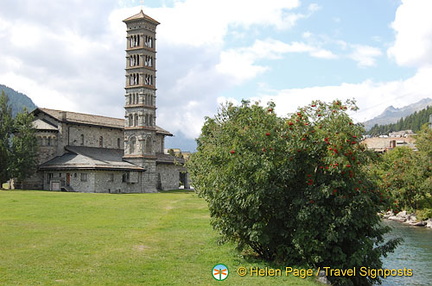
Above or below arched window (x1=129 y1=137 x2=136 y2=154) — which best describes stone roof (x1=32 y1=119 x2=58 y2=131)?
above

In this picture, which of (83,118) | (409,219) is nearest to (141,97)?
(83,118)

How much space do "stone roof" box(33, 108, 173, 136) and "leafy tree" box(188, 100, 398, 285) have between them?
58.6 m

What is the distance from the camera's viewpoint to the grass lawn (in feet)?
52.8

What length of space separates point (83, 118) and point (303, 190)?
6404cm

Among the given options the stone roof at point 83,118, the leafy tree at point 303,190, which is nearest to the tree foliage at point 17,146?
the stone roof at point 83,118

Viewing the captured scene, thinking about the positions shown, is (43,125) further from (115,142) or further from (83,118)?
(115,142)

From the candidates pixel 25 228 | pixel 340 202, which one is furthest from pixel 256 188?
pixel 25 228

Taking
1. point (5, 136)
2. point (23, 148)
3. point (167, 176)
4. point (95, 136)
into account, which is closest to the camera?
point (23, 148)

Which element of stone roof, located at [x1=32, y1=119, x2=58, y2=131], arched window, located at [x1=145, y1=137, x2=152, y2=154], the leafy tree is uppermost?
stone roof, located at [x1=32, y1=119, x2=58, y2=131]

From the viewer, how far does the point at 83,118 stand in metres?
77.9

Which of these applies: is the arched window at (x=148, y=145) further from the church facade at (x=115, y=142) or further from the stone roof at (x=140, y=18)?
the stone roof at (x=140, y=18)

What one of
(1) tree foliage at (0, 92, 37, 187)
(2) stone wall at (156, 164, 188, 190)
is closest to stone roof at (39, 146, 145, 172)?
(1) tree foliage at (0, 92, 37, 187)

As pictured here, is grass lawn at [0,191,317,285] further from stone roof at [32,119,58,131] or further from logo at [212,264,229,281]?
stone roof at [32,119,58,131]

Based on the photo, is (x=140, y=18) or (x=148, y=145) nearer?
(x=148, y=145)
